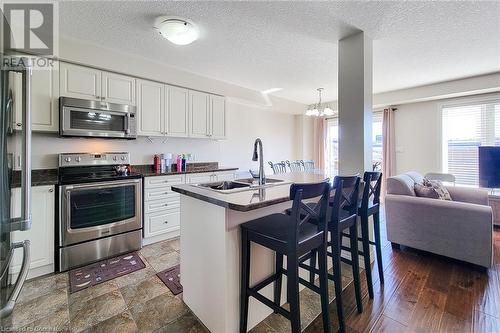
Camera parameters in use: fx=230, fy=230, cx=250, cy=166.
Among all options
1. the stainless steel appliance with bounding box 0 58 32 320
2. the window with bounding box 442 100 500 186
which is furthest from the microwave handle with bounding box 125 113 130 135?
the window with bounding box 442 100 500 186

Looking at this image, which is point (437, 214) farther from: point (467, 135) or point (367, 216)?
point (467, 135)

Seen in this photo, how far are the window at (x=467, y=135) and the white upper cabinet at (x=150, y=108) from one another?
5322 millimetres

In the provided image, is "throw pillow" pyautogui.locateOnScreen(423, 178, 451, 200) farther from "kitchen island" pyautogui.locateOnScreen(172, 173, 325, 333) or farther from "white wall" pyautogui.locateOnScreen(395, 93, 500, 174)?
"kitchen island" pyautogui.locateOnScreen(172, 173, 325, 333)

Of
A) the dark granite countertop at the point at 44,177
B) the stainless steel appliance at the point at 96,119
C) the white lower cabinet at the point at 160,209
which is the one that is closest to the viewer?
the dark granite countertop at the point at 44,177

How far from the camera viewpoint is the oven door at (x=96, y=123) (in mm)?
2570

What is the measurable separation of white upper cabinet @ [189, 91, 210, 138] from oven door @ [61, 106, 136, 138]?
36.8 inches

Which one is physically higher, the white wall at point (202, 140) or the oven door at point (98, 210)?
the white wall at point (202, 140)

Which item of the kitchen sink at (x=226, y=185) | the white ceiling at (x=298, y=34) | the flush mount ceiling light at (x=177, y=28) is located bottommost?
the kitchen sink at (x=226, y=185)

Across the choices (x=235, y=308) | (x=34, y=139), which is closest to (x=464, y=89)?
(x=235, y=308)

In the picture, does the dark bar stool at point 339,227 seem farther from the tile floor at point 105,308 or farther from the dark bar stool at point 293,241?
the tile floor at point 105,308

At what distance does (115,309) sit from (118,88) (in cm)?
253

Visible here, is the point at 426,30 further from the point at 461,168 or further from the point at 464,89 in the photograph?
the point at 461,168

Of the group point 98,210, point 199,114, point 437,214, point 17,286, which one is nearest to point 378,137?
point 437,214

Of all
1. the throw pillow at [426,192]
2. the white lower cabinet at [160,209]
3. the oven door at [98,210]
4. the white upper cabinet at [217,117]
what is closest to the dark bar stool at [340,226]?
the throw pillow at [426,192]
